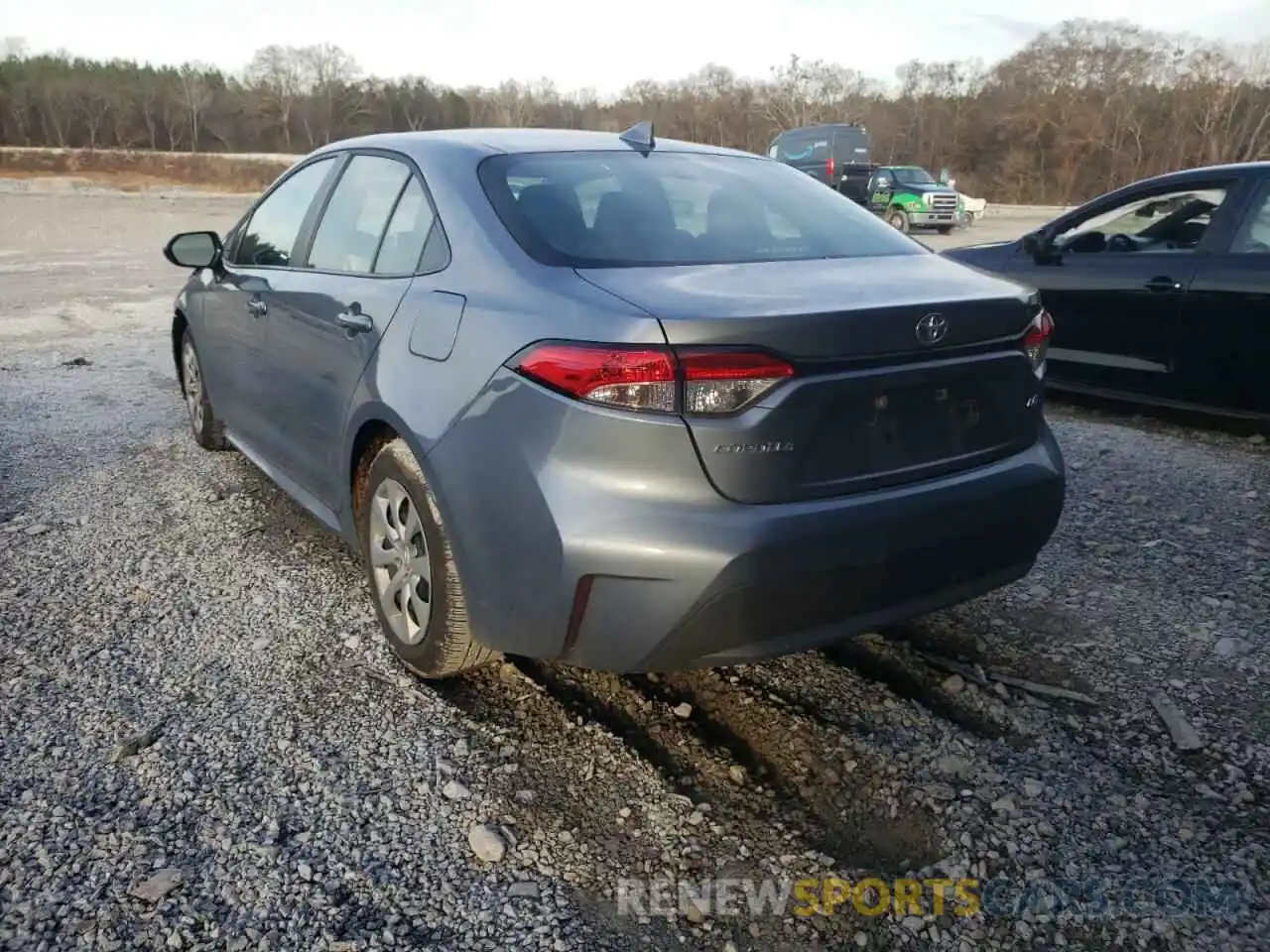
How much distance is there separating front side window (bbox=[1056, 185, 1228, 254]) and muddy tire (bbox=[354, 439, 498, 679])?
504 centimetres

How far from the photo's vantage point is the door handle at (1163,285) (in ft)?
19.0

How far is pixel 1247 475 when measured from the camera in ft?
16.9

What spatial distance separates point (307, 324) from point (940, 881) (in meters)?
2.66

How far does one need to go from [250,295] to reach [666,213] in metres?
2.00

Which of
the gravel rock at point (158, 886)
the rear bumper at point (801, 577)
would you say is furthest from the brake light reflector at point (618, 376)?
the gravel rock at point (158, 886)

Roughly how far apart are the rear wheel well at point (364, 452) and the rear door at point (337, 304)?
2.8 inches

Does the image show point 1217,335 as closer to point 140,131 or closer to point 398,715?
point 398,715

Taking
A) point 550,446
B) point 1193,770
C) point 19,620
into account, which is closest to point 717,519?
point 550,446

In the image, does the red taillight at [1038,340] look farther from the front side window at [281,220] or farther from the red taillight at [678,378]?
the front side window at [281,220]

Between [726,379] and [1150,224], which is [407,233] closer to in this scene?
[726,379]

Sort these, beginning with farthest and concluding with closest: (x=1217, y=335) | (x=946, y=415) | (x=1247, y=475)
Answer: (x=1217, y=335)
(x=1247, y=475)
(x=946, y=415)

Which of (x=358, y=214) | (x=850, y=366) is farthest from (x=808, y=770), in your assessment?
(x=358, y=214)

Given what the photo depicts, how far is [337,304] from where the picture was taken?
10.9ft

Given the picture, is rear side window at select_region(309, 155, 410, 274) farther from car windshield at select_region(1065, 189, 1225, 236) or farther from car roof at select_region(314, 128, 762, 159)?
car windshield at select_region(1065, 189, 1225, 236)
